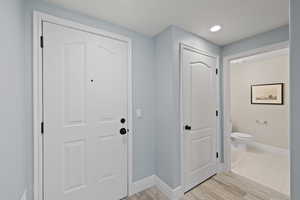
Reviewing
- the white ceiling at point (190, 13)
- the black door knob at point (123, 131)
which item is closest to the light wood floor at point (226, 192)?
the black door knob at point (123, 131)

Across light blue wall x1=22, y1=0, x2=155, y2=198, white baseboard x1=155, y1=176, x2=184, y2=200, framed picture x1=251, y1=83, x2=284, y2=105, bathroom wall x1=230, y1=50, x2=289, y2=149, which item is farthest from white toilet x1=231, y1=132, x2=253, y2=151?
light blue wall x1=22, y1=0, x2=155, y2=198

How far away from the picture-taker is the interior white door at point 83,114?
4.68ft

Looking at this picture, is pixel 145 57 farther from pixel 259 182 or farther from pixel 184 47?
pixel 259 182

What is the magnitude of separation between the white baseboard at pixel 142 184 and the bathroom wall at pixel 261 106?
341 centimetres

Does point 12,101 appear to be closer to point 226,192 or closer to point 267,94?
point 226,192

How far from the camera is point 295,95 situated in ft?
2.42

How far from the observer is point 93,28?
65.3 inches

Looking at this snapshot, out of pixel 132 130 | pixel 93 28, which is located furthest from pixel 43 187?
pixel 93 28

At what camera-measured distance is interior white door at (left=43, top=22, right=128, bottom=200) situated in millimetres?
1426

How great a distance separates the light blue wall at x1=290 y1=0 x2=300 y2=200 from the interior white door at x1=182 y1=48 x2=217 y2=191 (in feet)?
4.14

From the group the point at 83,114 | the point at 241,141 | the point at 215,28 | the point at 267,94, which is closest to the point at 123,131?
the point at 83,114

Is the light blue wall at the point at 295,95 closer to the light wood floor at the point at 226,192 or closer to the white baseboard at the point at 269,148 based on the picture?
the light wood floor at the point at 226,192

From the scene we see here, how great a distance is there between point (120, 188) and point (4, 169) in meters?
1.32

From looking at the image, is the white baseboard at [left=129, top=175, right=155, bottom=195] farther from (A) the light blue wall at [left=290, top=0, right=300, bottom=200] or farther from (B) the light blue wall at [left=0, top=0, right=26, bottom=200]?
(A) the light blue wall at [left=290, top=0, right=300, bottom=200]
